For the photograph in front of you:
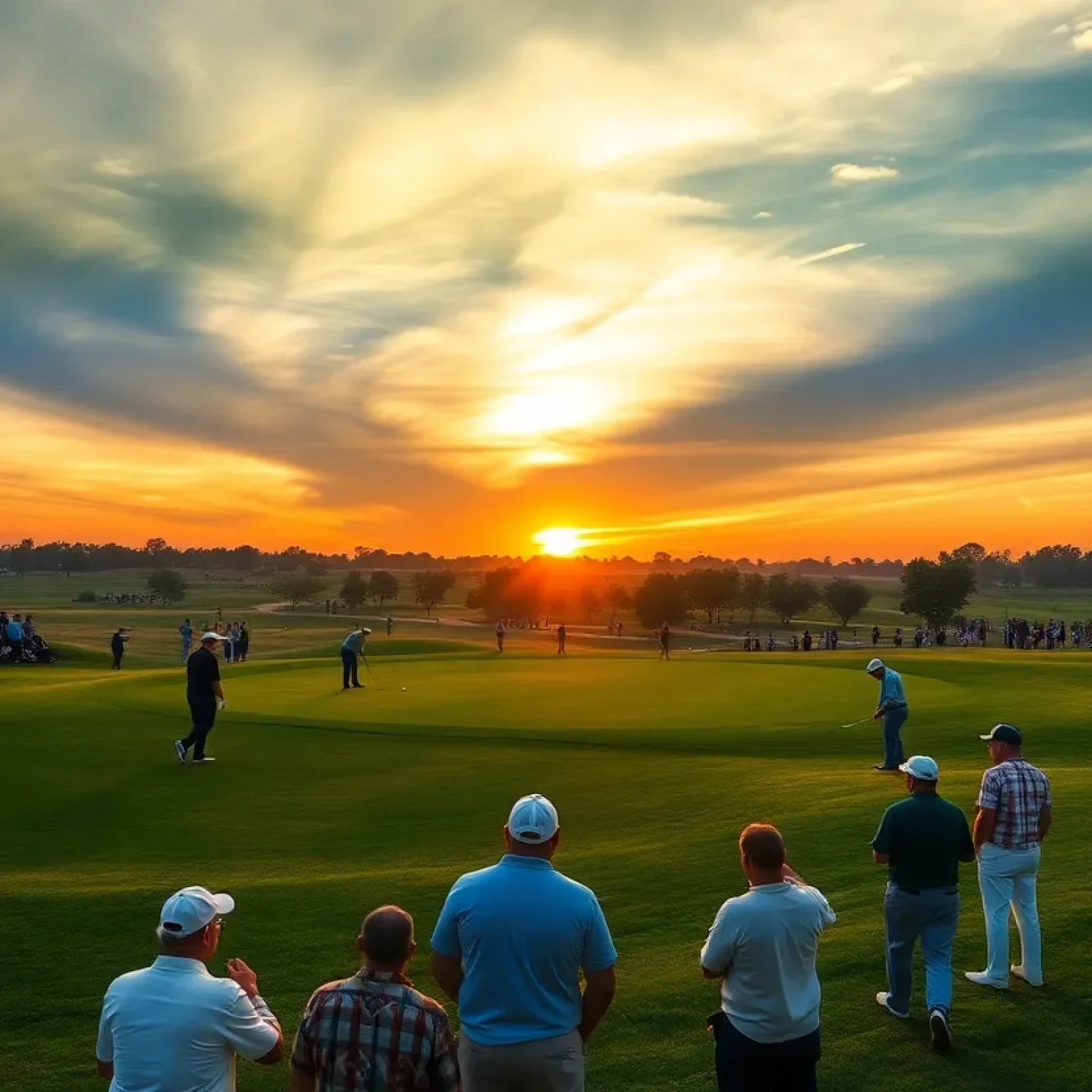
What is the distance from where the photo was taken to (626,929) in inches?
432

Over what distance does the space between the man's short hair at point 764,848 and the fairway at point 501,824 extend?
2.84 metres

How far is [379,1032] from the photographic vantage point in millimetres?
4570

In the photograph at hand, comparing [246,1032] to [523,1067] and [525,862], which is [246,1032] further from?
[525,862]

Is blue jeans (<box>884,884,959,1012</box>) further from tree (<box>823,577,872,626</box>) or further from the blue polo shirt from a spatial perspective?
tree (<box>823,577,872,626</box>)

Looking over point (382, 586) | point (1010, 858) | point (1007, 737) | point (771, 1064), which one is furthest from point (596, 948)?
point (382, 586)

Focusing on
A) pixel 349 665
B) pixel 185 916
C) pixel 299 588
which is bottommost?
pixel 349 665

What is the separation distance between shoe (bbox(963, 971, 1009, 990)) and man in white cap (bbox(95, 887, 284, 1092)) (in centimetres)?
700

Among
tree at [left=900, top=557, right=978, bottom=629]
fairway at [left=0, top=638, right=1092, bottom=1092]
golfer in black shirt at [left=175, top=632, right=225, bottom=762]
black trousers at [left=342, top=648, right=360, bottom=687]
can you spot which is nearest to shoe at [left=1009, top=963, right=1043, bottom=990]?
fairway at [left=0, top=638, right=1092, bottom=1092]

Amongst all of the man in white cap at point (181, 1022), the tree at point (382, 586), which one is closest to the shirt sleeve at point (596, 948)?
the man in white cap at point (181, 1022)

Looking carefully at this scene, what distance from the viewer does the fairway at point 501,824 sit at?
8.34 meters

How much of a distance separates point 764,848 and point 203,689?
1572cm

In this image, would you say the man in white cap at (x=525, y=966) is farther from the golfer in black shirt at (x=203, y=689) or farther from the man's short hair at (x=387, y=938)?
the golfer in black shirt at (x=203, y=689)

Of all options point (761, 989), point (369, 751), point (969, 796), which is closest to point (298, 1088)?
point (761, 989)

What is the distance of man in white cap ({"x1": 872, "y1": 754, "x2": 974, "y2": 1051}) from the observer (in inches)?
318
